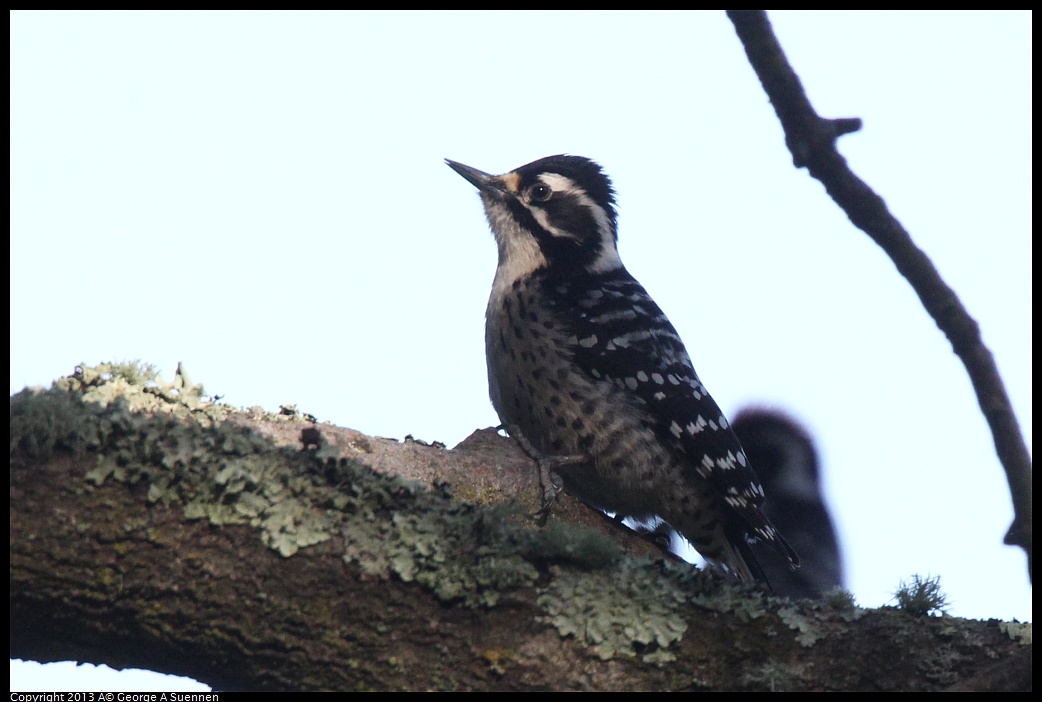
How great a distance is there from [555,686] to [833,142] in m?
1.61

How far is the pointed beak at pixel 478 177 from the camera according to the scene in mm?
6227

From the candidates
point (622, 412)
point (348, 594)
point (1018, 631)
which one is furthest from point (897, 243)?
point (622, 412)

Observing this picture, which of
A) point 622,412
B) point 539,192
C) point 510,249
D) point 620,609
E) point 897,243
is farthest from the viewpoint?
point 539,192

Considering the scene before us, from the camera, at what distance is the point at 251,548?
2717mm

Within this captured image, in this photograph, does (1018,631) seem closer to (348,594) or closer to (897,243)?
(897,243)

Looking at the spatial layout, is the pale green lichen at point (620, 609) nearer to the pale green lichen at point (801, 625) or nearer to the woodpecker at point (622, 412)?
the pale green lichen at point (801, 625)

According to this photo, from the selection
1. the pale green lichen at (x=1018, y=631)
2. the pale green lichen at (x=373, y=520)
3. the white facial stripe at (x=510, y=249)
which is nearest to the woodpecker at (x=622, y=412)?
the white facial stripe at (x=510, y=249)

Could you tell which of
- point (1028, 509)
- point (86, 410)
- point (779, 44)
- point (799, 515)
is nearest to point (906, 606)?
point (1028, 509)

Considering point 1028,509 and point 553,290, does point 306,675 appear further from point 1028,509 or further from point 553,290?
point 553,290

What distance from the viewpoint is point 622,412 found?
5.00 metres

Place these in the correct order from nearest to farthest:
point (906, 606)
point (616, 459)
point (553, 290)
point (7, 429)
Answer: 1. point (7, 429)
2. point (906, 606)
3. point (616, 459)
4. point (553, 290)

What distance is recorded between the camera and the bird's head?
6.02 m

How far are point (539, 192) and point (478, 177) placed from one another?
0.41 meters

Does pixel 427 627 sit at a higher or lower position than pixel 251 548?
lower
